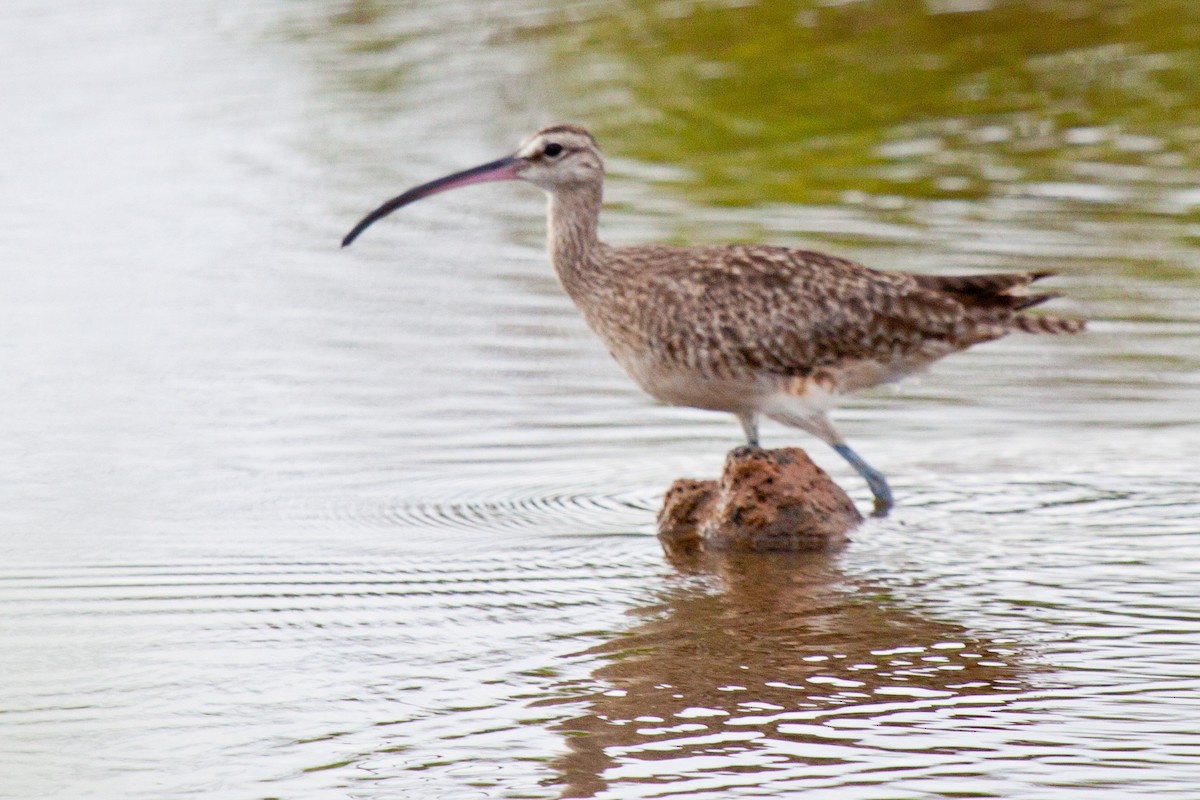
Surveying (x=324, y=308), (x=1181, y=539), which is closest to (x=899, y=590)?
(x=1181, y=539)

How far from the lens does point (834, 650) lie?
725cm

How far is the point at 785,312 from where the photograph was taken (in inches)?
372

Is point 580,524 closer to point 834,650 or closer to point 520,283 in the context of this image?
point 834,650

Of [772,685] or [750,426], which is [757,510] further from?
[772,685]

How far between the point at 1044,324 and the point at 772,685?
3.64 m

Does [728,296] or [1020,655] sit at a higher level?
[728,296]

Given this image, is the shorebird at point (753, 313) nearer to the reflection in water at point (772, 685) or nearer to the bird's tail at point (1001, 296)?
the bird's tail at point (1001, 296)

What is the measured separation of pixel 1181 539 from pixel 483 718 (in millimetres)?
3122

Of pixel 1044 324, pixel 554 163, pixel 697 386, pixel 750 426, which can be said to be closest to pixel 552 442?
pixel 750 426

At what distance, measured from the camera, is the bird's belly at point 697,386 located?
30.4 feet

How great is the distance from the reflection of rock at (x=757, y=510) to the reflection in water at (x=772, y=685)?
1.39 feet

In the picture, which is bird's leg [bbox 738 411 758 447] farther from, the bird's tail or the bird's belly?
the bird's tail

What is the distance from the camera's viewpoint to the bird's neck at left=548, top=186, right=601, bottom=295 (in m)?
9.64

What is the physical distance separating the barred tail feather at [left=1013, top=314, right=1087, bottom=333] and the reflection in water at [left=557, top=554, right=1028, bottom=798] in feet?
7.06
